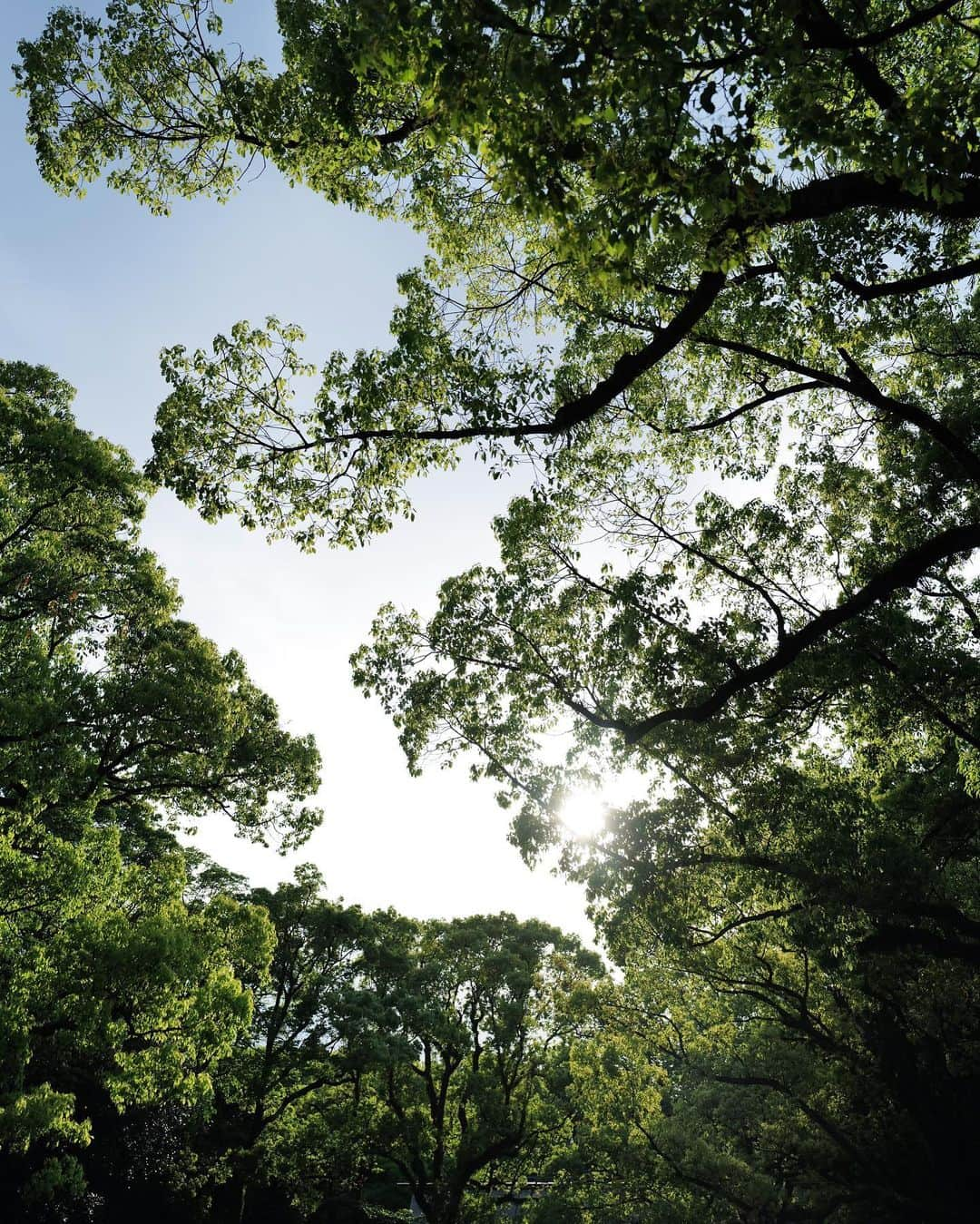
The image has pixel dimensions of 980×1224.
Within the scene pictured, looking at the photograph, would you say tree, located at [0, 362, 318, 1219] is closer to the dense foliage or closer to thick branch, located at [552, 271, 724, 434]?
the dense foliage

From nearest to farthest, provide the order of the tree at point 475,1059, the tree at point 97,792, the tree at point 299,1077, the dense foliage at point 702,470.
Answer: the dense foliage at point 702,470 < the tree at point 97,792 < the tree at point 299,1077 < the tree at point 475,1059

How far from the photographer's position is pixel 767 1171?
55.1 ft

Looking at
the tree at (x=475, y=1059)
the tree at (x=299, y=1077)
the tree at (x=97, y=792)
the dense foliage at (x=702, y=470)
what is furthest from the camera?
the tree at (x=475, y=1059)

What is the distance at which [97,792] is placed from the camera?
1005 centimetres

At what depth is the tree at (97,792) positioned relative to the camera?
8281mm

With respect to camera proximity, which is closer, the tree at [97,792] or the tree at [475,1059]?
the tree at [97,792]

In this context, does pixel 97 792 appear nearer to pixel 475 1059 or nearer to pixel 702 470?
pixel 702 470

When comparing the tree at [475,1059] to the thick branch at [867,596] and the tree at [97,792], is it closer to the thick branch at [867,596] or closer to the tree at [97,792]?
the tree at [97,792]

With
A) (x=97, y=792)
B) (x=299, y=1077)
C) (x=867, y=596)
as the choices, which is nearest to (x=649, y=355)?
(x=867, y=596)

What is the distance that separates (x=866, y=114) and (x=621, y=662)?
658 cm

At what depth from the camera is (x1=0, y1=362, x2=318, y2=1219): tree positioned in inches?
326

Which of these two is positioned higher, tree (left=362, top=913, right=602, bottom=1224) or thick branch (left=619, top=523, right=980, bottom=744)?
thick branch (left=619, top=523, right=980, bottom=744)

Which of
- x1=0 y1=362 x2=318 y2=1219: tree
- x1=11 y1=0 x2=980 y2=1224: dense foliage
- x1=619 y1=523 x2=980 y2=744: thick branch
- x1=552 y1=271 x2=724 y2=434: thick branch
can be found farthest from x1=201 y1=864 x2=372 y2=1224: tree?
x1=552 y1=271 x2=724 y2=434: thick branch

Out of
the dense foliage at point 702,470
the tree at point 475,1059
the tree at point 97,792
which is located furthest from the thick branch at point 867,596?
the tree at point 475,1059
